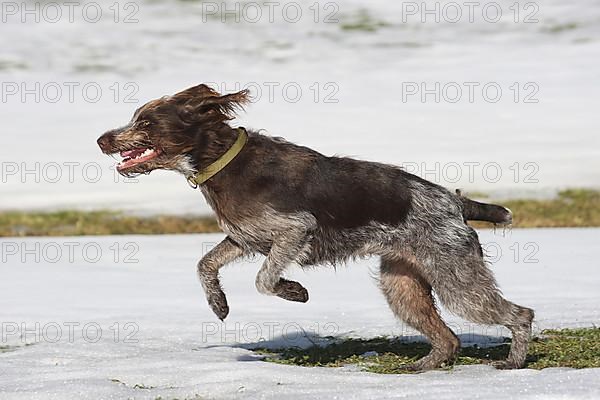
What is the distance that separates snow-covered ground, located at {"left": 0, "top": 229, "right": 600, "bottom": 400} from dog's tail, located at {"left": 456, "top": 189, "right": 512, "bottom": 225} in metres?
1.27

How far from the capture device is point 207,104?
8.12m

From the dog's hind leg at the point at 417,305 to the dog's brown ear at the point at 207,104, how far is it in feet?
6.13

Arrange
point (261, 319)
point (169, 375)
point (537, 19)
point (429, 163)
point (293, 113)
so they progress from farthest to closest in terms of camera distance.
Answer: point (537, 19)
point (293, 113)
point (429, 163)
point (261, 319)
point (169, 375)

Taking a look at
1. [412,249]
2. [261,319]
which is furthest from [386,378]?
[261,319]

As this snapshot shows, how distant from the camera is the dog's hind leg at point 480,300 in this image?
26.9 feet

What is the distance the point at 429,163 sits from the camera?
22188 mm

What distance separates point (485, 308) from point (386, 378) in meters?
1.19

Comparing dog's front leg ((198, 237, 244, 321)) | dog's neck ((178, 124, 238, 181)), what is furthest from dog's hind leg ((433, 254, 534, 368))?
dog's neck ((178, 124, 238, 181))

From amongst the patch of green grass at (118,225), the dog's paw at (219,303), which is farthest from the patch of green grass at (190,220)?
the dog's paw at (219,303)

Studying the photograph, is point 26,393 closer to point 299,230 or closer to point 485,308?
point 299,230

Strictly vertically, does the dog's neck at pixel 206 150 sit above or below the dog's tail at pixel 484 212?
above

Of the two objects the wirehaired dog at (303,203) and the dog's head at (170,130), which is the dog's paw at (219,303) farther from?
the dog's head at (170,130)

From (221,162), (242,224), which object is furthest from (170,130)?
(242,224)

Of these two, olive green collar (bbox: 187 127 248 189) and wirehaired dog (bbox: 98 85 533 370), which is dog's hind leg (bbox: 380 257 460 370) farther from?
olive green collar (bbox: 187 127 248 189)
